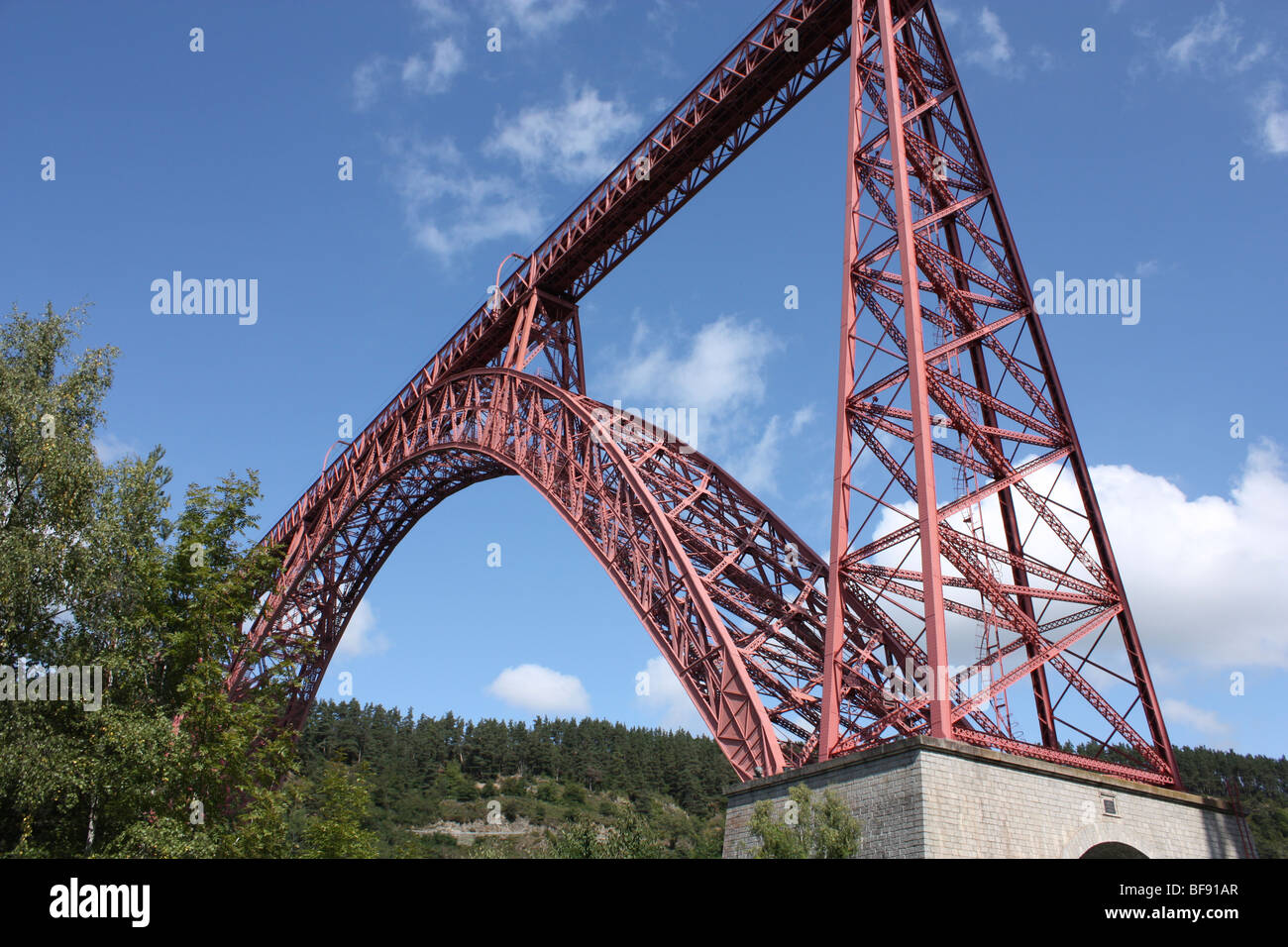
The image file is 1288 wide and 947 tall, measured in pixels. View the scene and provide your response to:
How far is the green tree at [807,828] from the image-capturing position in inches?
487

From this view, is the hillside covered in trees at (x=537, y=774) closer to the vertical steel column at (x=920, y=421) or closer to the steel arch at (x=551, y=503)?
the steel arch at (x=551, y=503)

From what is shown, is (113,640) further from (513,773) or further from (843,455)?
(513,773)

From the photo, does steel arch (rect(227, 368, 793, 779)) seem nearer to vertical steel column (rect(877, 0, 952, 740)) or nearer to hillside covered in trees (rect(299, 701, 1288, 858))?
vertical steel column (rect(877, 0, 952, 740))

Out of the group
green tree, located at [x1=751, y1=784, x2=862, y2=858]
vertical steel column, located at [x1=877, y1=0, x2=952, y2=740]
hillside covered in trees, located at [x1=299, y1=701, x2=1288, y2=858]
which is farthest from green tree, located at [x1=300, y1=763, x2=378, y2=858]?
hillside covered in trees, located at [x1=299, y1=701, x2=1288, y2=858]

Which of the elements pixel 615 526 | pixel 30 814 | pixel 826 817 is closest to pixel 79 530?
pixel 30 814

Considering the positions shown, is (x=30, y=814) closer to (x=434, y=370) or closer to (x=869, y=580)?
(x=869, y=580)

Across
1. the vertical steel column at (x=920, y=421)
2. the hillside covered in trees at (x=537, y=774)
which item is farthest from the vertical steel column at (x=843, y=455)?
the hillside covered in trees at (x=537, y=774)

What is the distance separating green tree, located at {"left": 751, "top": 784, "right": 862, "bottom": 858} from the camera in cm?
1238

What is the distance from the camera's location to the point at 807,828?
13.3 metres

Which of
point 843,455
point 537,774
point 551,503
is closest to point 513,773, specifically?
point 537,774
